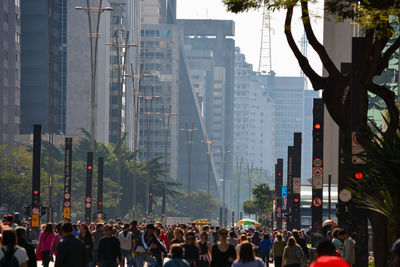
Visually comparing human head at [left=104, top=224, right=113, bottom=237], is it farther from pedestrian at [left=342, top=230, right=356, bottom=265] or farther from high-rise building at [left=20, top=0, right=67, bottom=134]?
high-rise building at [left=20, top=0, right=67, bottom=134]

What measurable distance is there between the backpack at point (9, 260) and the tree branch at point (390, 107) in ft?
19.4

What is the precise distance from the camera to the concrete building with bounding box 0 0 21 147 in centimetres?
12619

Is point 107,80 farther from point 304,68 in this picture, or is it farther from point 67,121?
point 304,68

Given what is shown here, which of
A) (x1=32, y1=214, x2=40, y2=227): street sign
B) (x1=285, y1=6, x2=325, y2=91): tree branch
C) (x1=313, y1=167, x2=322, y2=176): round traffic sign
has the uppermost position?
(x1=285, y1=6, x2=325, y2=91): tree branch

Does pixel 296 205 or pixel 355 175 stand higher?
pixel 355 175

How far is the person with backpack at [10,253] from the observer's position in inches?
537

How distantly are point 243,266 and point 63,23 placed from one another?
160 metres

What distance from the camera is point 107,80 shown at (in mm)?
168375

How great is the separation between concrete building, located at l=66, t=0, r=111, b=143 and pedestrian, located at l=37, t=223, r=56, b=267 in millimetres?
135494

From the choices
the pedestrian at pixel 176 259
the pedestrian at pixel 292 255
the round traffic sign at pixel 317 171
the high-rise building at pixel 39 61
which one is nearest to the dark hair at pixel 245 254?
the pedestrian at pixel 176 259

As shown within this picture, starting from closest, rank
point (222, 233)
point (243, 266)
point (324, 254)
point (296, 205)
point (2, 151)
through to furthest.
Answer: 1. point (324, 254)
2. point (243, 266)
3. point (222, 233)
4. point (296, 205)
5. point (2, 151)

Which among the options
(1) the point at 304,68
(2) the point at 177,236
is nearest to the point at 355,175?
(1) the point at 304,68

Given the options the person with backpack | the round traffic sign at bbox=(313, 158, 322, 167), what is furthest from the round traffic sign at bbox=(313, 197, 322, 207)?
the person with backpack

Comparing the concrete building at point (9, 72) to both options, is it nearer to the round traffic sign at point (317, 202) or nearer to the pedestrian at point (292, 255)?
the round traffic sign at point (317, 202)
